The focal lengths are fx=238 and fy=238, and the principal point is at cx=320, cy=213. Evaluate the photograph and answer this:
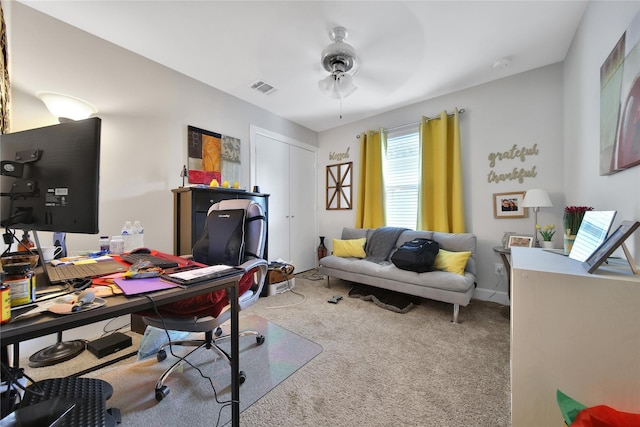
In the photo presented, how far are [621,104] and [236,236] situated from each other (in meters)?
2.25

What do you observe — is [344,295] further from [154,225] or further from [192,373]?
[154,225]

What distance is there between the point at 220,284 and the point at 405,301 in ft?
7.71

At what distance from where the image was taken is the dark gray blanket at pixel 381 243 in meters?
3.18

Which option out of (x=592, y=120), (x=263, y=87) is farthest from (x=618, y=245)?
(x=263, y=87)

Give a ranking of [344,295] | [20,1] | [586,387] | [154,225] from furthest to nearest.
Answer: [344,295]
[154,225]
[20,1]
[586,387]

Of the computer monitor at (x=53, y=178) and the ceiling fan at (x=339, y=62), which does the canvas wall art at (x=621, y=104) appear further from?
the computer monitor at (x=53, y=178)

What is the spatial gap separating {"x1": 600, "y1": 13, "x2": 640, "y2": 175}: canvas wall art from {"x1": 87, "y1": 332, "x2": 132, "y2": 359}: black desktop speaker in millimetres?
3253

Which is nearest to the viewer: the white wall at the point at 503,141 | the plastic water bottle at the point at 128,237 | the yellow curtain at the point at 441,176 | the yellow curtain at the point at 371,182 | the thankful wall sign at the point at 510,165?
the plastic water bottle at the point at 128,237

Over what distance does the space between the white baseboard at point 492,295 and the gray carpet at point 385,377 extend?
1.24 ft

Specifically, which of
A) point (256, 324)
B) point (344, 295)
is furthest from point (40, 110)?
point (344, 295)

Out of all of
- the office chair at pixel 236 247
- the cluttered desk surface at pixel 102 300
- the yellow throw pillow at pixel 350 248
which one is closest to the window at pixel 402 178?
the yellow throw pillow at pixel 350 248

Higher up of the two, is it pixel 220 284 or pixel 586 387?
pixel 220 284

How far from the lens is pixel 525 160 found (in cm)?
263

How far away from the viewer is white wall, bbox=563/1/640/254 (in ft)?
3.85
